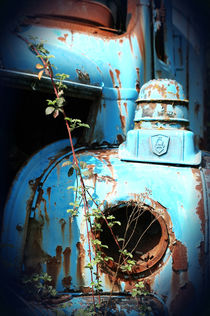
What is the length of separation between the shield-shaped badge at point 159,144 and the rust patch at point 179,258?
619mm

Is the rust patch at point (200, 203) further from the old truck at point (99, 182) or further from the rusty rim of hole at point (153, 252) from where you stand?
the rusty rim of hole at point (153, 252)

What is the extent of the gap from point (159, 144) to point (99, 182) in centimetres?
49

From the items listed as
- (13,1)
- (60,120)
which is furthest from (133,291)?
(13,1)

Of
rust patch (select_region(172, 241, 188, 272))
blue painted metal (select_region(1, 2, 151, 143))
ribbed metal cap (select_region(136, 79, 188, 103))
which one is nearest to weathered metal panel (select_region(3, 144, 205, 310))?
rust patch (select_region(172, 241, 188, 272))

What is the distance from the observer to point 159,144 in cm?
221

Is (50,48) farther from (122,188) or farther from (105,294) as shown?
(105,294)

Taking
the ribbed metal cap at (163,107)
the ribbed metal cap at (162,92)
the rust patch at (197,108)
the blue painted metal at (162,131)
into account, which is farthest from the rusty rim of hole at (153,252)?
the rust patch at (197,108)

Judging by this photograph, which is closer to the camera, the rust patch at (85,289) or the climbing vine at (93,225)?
the climbing vine at (93,225)

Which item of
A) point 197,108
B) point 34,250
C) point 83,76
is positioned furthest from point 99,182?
point 197,108

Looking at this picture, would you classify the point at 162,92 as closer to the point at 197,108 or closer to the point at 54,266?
the point at 54,266

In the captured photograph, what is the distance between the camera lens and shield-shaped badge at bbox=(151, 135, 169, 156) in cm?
220

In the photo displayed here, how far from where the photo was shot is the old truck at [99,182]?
1993 millimetres

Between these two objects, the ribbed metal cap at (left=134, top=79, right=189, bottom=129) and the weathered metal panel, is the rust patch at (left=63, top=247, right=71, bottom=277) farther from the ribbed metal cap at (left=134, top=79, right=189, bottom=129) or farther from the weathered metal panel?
the ribbed metal cap at (left=134, top=79, right=189, bottom=129)

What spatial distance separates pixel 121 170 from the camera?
222 centimetres
